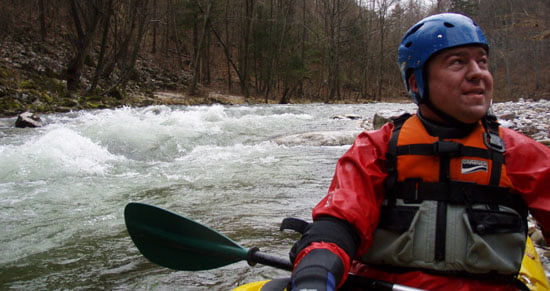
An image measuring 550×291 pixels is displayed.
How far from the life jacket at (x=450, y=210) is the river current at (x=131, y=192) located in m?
1.28

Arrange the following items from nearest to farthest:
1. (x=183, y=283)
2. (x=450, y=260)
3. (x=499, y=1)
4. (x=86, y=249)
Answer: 1. (x=450, y=260)
2. (x=183, y=283)
3. (x=86, y=249)
4. (x=499, y=1)

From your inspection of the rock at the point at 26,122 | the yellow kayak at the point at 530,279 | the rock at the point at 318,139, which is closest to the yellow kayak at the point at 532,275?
the yellow kayak at the point at 530,279

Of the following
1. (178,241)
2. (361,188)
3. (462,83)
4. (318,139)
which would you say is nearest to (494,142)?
(462,83)

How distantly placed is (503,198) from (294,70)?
2367cm

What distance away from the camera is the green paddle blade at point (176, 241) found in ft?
6.22

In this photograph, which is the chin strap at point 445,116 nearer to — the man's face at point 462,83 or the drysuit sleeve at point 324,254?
the man's face at point 462,83

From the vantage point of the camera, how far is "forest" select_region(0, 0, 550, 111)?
43.0 feet

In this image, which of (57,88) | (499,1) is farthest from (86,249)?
(499,1)

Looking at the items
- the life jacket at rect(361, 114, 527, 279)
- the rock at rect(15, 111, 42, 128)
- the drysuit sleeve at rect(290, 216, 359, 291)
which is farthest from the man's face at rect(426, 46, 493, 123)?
the rock at rect(15, 111, 42, 128)

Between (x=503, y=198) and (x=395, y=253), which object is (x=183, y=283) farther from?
(x=503, y=198)

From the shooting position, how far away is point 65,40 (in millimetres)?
18422

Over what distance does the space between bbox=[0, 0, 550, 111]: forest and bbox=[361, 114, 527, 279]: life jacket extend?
8.00 meters

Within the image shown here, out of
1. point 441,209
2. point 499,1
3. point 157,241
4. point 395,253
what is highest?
point 499,1

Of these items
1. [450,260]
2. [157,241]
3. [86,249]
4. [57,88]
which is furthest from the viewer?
[57,88]
